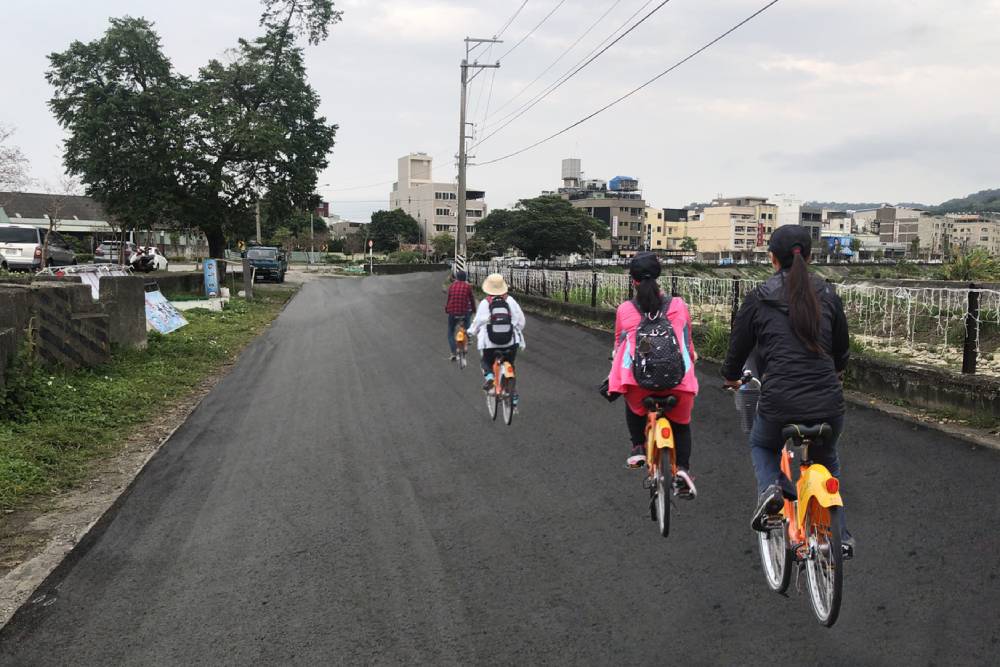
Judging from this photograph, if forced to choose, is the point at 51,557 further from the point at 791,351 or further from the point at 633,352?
the point at 791,351

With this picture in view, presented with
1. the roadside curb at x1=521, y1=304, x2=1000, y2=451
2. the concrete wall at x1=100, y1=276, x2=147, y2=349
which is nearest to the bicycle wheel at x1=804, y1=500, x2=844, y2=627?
the roadside curb at x1=521, y1=304, x2=1000, y2=451

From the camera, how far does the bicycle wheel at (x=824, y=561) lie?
3.62 meters

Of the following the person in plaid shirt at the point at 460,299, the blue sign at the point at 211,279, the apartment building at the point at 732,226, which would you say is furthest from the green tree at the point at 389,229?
the person in plaid shirt at the point at 460,299

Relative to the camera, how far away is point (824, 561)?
374cm

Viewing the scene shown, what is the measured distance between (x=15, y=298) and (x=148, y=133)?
2290cm

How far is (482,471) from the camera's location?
267 inches

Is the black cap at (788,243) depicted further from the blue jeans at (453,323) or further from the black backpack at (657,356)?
the blue jeans at (453,323)

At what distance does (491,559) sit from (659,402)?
5.22 feet

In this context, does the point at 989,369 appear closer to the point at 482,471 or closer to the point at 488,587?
the point at 482,471

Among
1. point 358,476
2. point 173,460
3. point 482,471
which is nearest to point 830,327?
point 482,471

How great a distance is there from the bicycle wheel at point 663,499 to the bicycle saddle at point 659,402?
419mm

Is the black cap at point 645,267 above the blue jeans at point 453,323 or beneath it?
above

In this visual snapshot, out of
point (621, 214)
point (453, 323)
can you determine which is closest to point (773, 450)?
point (453, 323)

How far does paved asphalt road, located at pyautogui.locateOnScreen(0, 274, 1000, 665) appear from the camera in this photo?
3724mm
